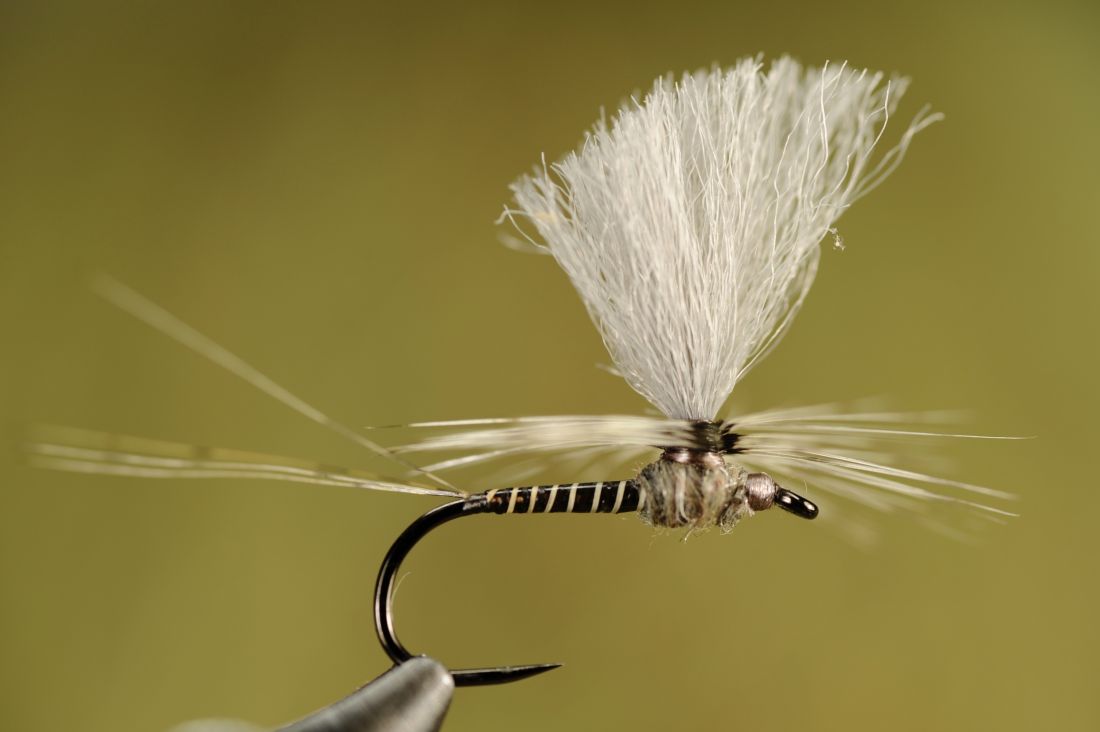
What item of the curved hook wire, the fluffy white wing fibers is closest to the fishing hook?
the curved hook wire

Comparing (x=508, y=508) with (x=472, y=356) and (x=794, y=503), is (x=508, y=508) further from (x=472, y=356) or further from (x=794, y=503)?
(x=472, y=356)

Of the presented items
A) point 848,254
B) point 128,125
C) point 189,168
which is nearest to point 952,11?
point 848,254

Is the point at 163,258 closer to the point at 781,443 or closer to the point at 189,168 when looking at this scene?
the point at 189,168

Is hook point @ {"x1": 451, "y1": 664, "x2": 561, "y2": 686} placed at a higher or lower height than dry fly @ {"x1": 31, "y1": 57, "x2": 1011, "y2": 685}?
lower

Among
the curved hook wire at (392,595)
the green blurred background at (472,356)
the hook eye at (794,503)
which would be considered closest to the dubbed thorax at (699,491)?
the hook eye at (794,503)

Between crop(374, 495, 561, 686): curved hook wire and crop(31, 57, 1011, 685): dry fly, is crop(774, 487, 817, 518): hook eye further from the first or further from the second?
crop(374, 495, 561, 686): curved hook wire

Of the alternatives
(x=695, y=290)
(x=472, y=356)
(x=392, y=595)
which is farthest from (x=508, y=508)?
(x=472, y=356)
